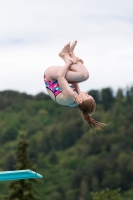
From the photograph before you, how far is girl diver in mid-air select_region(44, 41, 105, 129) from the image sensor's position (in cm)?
1340

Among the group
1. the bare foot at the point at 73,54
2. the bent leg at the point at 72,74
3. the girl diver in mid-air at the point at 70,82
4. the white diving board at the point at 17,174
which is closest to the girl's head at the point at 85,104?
the girl diver in mid-air at the point at 70,82

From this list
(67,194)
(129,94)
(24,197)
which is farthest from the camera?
(129,94)

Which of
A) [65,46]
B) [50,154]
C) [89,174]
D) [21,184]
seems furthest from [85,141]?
[65,46]

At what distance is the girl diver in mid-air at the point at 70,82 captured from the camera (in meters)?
13.4

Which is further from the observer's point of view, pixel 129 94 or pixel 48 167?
pixel 129 94

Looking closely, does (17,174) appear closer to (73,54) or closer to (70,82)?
(70,82)

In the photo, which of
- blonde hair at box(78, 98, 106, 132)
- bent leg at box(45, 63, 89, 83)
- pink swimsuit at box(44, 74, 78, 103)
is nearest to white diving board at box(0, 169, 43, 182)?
blonde hair at box(78, 98, 106, 132)

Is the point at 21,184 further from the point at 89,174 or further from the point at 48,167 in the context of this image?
the point at 48,167

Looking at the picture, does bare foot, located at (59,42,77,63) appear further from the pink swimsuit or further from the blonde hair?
the blonde hair

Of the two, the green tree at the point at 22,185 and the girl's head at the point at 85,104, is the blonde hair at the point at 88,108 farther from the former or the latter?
the green tree at the point at 22,185

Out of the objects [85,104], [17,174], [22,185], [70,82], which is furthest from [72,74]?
[22,185]

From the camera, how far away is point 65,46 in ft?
44.9

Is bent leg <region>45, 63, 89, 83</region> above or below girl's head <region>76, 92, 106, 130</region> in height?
above

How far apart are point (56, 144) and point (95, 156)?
44.0 feet
